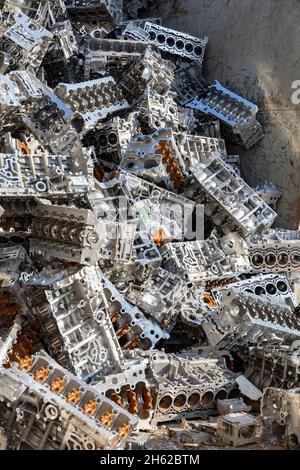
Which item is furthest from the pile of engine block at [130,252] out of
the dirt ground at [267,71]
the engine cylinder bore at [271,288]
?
the dirt ground at [267,71]

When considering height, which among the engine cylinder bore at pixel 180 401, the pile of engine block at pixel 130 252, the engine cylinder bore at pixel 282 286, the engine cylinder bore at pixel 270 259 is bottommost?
the engine cylinder bore at pixel 282 286

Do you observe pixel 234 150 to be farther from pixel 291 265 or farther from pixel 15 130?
pixel 15 130

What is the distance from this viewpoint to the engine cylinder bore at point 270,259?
1554cm

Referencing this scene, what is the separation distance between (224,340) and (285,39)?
7.77 m

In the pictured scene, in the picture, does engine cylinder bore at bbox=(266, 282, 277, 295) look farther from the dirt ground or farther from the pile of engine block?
the dirt ground

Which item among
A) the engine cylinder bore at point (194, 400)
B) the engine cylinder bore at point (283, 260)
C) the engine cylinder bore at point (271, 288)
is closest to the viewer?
the engine cylinder bore at point (194, 400)

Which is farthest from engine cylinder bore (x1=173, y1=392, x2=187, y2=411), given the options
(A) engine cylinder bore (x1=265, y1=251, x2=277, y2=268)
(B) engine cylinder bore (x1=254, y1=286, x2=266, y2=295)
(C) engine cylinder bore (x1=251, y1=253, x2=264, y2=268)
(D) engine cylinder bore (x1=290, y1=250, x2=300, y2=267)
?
(D) engine cylinder bore (x1=290, y1=250, x2=300, y2=267)

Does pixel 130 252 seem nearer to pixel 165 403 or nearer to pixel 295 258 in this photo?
pixel 165 403

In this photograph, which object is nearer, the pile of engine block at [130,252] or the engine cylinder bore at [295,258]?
the pile of engine block at [130,252]

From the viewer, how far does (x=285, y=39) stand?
17.5 metres

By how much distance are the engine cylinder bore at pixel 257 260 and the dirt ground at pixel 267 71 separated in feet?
5.84

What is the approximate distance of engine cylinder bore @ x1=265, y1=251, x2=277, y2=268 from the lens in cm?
1554

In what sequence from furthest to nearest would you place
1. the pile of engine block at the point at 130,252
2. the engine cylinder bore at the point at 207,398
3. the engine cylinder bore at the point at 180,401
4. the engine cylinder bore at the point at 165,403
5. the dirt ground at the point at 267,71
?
1. the dirt ground at the point at 267,71
2. the engine cylinder bore at the point at 207,398
3. the engine cylinder bore at the point at 180,401
4. the engine cylinder bore at the point at 165,403
5. the pile of engine block at the point at 130,252

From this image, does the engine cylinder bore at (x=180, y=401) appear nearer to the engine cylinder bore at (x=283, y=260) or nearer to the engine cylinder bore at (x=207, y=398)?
the engine cylinder bore at (x=207, y=398)
